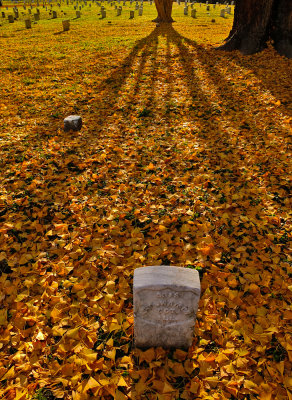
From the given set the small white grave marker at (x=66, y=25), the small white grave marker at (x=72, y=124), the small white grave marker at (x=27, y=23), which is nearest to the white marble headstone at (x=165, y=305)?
the small white grave marker at (x=72, y=124)

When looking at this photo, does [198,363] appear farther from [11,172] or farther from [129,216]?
[11,172]

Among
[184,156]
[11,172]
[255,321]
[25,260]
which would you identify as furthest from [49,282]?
[184,156]

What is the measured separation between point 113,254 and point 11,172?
9.02ft

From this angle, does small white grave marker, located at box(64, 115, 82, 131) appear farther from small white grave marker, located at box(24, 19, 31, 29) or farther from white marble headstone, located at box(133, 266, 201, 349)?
small white grave marker, located at box(24, 19, 31, 29)

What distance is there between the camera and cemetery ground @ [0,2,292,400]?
2193 millimetres

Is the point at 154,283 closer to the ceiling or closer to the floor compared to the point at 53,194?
closer to the ceiling

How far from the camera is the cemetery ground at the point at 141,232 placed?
2.19 metres

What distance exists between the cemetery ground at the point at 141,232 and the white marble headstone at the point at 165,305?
0.17 meters

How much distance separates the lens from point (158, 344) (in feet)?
7.72

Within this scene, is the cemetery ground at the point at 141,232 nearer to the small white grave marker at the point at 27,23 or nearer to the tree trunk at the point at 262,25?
the tree trunk at the point at 262,25

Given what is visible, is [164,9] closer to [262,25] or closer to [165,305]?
[262,25]

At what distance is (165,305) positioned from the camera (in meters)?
2.10

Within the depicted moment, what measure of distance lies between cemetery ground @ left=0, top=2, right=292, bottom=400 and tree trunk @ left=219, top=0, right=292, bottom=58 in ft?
6.45

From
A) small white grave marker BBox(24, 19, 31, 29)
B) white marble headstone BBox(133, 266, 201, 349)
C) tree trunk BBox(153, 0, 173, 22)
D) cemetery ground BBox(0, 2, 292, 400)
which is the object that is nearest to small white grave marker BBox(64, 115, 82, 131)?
cemetery ground BBox(0, 2, 292, 400)
